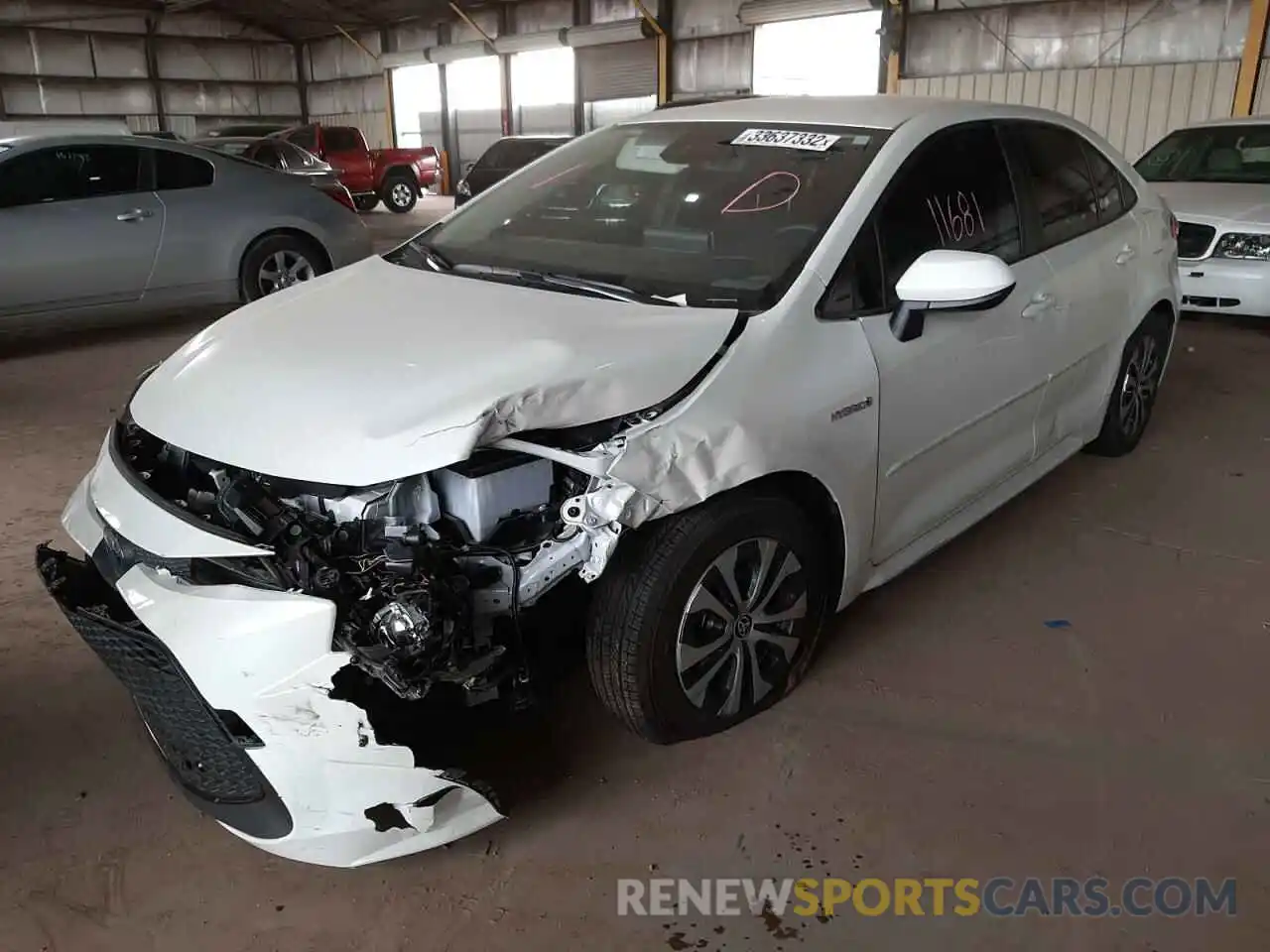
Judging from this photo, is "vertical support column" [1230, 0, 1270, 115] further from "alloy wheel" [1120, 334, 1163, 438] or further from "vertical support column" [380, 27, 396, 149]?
"vertical support column" [380, 27, 396, 149]

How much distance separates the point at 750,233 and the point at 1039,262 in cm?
104

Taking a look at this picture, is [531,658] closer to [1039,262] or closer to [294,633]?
[294,633]

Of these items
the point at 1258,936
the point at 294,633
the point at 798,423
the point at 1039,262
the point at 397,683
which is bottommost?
the point at 1258,936

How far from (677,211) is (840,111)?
1.91 ft

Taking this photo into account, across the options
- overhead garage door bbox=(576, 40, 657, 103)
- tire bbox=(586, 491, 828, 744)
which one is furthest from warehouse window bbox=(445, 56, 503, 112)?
tire bbox=(586, 491, 828, 744)

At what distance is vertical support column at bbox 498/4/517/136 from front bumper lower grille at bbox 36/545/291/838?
18.6 meters

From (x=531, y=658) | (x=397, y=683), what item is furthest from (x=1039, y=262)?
(x=397, y=683)

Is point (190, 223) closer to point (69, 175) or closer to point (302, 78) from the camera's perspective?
point (69, 175)

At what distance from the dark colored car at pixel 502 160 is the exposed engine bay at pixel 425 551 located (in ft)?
34.3

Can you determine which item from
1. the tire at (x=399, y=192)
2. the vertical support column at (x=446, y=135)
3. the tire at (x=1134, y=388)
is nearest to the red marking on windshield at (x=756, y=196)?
the tire at (x=1134, y=388)

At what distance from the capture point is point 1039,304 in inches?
115

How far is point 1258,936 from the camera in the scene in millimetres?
1841

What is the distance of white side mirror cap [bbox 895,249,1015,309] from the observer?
7.54ft

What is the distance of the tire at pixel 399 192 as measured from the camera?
1654cm
